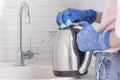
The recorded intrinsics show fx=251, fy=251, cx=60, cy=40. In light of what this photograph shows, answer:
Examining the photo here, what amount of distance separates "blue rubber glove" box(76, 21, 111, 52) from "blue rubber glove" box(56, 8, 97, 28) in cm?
12

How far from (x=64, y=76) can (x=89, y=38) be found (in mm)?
218

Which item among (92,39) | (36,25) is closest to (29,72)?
(36,25)

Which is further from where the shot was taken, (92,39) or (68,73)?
(68,73)

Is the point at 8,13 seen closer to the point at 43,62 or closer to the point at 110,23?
the point at 43,62

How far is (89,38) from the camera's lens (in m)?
0.85

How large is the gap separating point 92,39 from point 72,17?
0.21m

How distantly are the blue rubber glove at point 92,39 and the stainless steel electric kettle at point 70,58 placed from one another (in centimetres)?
11

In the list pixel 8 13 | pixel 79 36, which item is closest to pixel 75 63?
pixel 79 36

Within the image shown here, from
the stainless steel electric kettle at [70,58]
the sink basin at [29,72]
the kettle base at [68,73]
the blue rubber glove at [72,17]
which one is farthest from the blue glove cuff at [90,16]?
the sink basin at [29,72]

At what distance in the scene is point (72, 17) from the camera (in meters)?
1.02

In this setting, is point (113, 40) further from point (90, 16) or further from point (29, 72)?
point (29, 72)

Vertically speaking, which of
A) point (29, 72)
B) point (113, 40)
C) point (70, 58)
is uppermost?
point (113, 40)

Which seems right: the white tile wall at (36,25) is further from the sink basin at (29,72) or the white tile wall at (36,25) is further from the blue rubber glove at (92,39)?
the blue rubber glove at (92,39)

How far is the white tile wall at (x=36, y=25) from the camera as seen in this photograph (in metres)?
1.40
